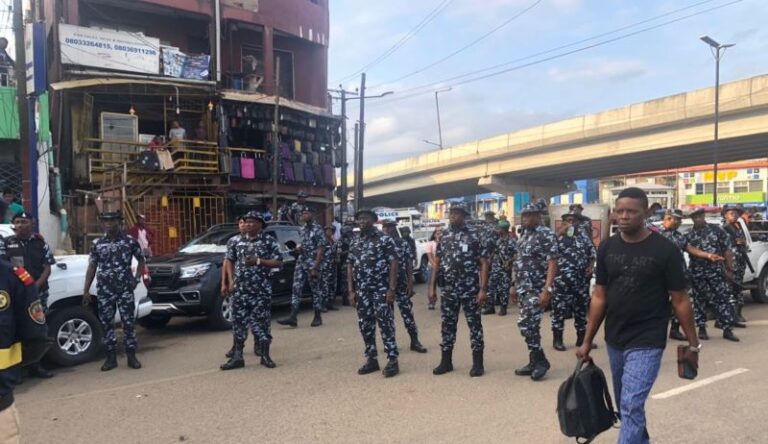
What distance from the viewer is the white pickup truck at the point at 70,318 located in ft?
22.4

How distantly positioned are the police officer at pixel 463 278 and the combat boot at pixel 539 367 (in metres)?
0.53

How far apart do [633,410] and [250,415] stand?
3.05 m

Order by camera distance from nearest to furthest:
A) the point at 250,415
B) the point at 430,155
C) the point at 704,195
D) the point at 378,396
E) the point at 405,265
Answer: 1. the point at 250,415
2. the point at 378,396
3. the point at 405,265
4. the point at 430,155
5. the point at 704,195

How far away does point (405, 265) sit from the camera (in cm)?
834

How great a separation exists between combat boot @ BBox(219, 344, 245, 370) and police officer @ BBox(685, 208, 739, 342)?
5678mm

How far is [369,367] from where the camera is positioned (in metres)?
6.29

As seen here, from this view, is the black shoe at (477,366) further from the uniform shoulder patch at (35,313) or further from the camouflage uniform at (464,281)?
the uniform shoulder patch at (35,313)

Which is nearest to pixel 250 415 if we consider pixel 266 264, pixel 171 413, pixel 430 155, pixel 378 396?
pixel 171 413

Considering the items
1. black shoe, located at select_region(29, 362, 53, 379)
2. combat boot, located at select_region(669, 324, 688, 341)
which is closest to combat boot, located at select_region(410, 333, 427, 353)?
combat boot, located at select_region(669, 324, 688, 341)

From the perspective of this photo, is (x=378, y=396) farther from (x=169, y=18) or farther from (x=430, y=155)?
(x=430, y=155)

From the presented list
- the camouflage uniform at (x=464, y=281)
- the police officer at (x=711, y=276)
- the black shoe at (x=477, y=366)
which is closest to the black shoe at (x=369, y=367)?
the camouflage uniform at (x=464, y=281)

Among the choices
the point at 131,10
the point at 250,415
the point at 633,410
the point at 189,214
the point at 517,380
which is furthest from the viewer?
the point at 131,10

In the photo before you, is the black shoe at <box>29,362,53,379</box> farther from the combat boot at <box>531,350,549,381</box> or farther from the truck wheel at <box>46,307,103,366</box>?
the combat boot at <box>531,350,549,381</box>

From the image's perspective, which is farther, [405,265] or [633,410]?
[405,265]
